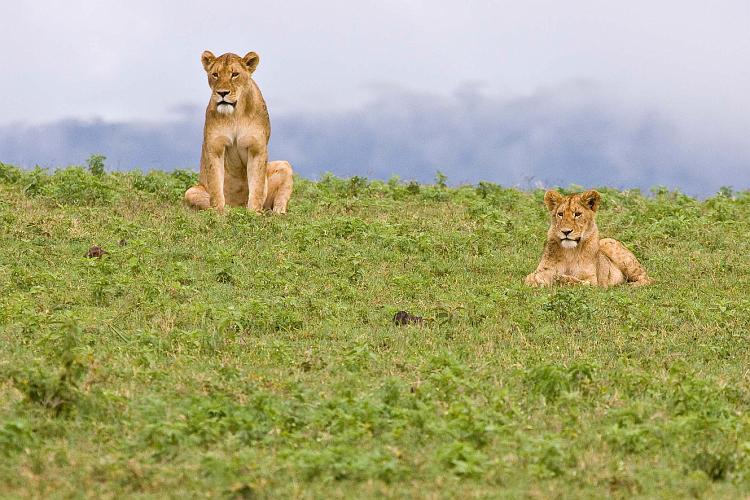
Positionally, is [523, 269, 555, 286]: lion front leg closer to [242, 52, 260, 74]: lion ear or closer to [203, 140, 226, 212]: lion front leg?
[203, 140, 226, 212]: lion front leg

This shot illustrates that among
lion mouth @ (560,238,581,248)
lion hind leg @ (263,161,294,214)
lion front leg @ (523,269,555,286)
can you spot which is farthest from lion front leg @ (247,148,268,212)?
lion mouth @ (560,238,581,248)

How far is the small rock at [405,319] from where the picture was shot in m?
13.7

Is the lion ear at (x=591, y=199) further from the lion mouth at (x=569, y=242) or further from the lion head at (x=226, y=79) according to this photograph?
the lion head at (x=226, y=79)

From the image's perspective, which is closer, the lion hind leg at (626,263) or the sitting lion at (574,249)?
the sitting lion at (574,249)

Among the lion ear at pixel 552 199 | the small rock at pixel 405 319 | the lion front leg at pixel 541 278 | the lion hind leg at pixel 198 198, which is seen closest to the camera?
the small rock at pixel 405 319

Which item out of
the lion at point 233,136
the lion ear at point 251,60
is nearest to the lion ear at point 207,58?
the lion at point 233,136

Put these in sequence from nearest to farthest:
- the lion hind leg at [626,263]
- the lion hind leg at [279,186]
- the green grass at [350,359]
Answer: the green grass at [350,359]
the lion hind leg at [626,263]
the lion hind leg at [279,186]

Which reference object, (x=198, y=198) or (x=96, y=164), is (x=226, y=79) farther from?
(x=96, y=164)

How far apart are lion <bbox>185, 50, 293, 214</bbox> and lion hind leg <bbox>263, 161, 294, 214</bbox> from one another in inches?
3.5

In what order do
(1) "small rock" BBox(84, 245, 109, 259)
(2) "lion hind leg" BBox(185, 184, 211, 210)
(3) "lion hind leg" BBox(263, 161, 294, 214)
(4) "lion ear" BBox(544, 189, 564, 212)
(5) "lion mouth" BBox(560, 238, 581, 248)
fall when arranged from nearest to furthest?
(5) "lion mouth" BBox(560, 238, 581, 248), (1) "small rock" BBox(84, 245, 109, 259), (4) "lion ear" BBox(544, 189, 564, 212), (2) "lion hind leg" BBox(185, 184, 211, 210), (3) "lion hind leg" BBox(263, 161, 294, 214)

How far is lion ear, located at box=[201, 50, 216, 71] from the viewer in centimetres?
2042

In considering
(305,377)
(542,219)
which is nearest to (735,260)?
(542,219)

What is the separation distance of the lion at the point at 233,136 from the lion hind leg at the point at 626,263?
228 inches

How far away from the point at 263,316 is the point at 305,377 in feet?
8.03
